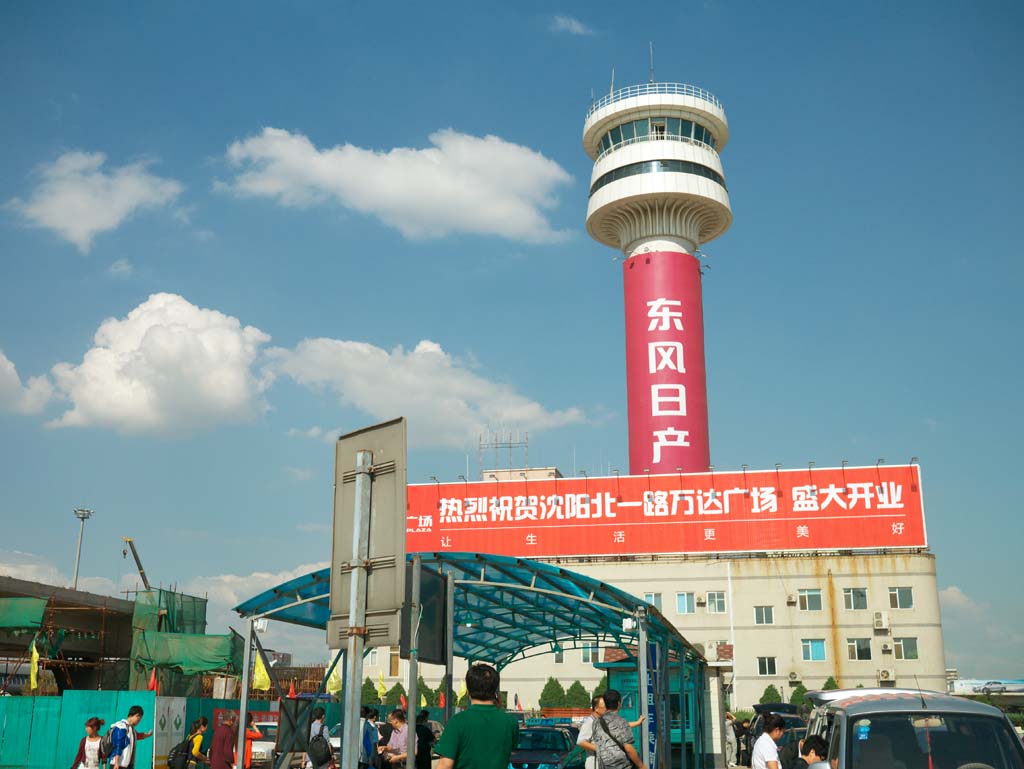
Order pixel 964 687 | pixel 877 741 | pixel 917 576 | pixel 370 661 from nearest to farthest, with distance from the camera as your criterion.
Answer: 1. pixel 877 741
2. pixel 917 576
3. pixel 370 661
4. pixel 964 687

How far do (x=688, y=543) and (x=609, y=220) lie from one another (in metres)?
19.1

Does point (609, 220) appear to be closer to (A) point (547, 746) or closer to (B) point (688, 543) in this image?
(B) point (688, 543)

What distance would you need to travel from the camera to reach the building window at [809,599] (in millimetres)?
48688

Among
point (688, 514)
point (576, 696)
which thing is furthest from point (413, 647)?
point (688, 514)

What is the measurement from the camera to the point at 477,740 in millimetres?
5555

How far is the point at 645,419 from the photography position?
51469 mm

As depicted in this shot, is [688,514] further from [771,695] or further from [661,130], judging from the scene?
[661,130]

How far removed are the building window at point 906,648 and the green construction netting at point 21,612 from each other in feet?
125

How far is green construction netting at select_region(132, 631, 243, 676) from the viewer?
28.5 meters

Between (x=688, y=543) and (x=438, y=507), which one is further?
(x=438, y=507)

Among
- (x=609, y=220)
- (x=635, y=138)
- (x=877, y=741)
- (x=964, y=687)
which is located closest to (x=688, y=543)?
(x=609, y=220)

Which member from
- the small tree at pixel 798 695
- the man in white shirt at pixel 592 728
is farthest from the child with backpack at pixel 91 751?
the small tree at pixel 798 695

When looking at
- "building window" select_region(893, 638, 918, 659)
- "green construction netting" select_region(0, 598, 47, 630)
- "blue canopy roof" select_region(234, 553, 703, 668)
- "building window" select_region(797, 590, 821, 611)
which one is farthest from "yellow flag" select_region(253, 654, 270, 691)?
"building window" select_region(893, 638, 918, 659)

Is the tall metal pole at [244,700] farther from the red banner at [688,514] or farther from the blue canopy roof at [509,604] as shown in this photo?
the red banner at [688,514]
